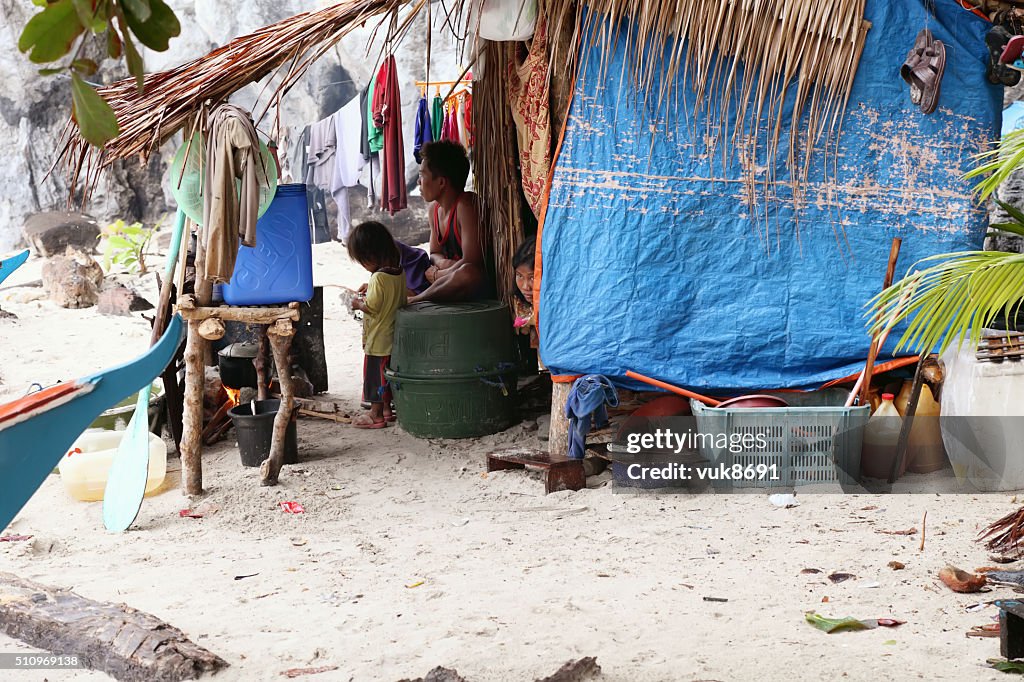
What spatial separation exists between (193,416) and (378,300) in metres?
1.53

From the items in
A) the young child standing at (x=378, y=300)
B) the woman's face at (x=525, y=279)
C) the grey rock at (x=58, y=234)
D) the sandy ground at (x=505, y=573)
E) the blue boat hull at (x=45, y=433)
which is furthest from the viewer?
the grey rock at (x=58, y=234)

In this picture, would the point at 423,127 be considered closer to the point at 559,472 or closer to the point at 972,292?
the point at 559,472

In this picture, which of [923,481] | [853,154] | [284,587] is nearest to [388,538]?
[284,587]

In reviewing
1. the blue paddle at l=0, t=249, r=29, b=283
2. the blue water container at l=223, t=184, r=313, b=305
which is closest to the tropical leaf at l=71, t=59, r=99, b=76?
the blue paddle at l=0, t=249, r=29, b=283

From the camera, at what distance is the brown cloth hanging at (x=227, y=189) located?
418cm

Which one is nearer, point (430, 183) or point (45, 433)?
point (45, 433)

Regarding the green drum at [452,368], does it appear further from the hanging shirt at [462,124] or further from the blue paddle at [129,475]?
the hanging shirt at [462,124]

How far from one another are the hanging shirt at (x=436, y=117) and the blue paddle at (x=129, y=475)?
2.69 meters

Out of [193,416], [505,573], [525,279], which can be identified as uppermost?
[525,279]

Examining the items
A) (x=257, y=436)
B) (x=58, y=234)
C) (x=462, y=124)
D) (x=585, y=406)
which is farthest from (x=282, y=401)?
(x=58, y=234)

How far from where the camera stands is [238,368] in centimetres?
596

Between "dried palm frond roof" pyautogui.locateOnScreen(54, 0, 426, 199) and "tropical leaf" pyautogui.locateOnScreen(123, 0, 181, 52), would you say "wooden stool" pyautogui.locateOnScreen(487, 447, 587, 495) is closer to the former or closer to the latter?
"dried palm frond roof" pyautogui.locateOnScreen(54, 0, 426, 199)

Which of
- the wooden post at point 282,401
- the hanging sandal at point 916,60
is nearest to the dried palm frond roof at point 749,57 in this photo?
the hanging sandal at point 916,60

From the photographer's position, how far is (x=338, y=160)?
385 inches
